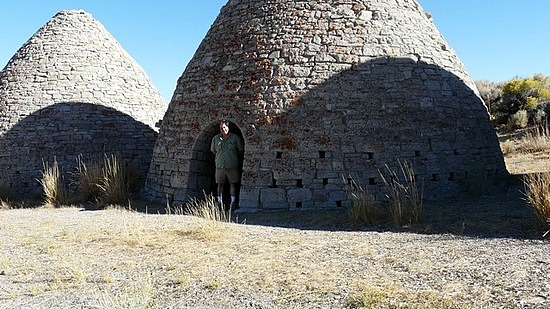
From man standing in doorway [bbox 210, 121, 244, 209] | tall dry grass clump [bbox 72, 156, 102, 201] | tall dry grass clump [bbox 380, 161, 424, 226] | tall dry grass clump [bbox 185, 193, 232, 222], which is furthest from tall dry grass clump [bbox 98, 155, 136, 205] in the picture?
tall dry grass clump [bbox 380, 161, 424, 226]

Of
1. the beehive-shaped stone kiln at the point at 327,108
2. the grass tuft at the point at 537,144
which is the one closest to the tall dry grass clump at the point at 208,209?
the beehive-shaped stone kiln at the point at 327,108

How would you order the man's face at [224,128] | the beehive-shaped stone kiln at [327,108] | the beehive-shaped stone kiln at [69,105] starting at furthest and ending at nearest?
1. the beehive-shaped stone kiln at [69,105]
2. the man's face at [224,128]
3. the beehive-shaped stone kiln at [327,108]

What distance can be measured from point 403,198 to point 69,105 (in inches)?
370

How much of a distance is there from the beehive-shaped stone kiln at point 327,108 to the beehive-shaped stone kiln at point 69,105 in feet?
12.4

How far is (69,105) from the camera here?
39.3 feet

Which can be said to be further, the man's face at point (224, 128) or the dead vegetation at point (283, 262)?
the man's face at point (224, 128)

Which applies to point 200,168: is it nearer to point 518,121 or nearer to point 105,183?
point 105,183

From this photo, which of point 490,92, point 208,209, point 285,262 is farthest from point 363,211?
point 490,92

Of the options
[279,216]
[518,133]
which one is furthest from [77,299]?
[518,133]

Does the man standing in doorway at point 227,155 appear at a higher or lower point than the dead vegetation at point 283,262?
higher

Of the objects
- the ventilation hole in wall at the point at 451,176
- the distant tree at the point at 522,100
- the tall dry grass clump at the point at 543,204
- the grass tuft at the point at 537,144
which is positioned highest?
the distant tree at the point at 522,100

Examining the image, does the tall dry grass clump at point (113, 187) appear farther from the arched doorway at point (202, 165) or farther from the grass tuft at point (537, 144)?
the grass tuft at point (537, 144)

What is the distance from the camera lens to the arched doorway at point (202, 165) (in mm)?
8672

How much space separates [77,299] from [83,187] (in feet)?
22.9
